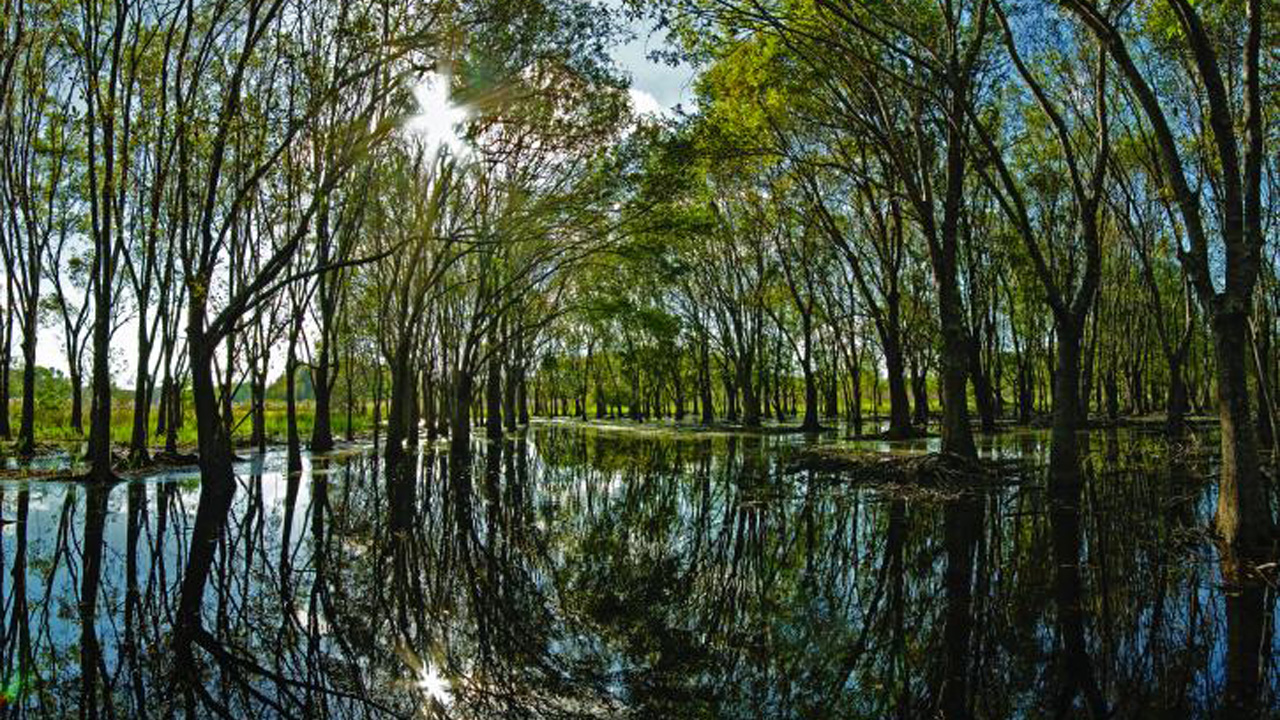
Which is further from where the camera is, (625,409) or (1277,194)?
(625,409)

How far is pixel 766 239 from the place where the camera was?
38531 millimetres

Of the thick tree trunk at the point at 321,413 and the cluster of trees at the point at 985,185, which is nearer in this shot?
the cluster of trees at the point at 985,185

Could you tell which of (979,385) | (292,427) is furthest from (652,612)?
(979,385)

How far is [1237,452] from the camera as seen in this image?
7.96 metres

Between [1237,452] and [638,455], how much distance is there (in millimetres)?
19363

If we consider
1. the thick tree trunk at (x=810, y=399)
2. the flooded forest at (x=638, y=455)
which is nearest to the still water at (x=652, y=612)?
the flooded forest at (x=638, y=455)

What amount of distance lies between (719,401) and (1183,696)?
102211 millimetres

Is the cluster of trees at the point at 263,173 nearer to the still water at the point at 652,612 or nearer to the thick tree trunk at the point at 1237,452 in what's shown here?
the still water at the point at 652,612

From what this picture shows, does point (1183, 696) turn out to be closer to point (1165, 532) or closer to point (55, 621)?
point (1165, 532)

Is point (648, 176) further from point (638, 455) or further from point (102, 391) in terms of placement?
point (102, 391)

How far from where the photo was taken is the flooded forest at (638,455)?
5215 millimetres

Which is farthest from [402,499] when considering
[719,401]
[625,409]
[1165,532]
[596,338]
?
[625,409]

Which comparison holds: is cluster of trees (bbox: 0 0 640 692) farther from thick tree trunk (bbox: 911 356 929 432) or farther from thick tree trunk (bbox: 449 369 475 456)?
thick tree trunk (bbox: 911 356 929 432)

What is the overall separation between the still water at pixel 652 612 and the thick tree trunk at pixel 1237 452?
1.35 feet
